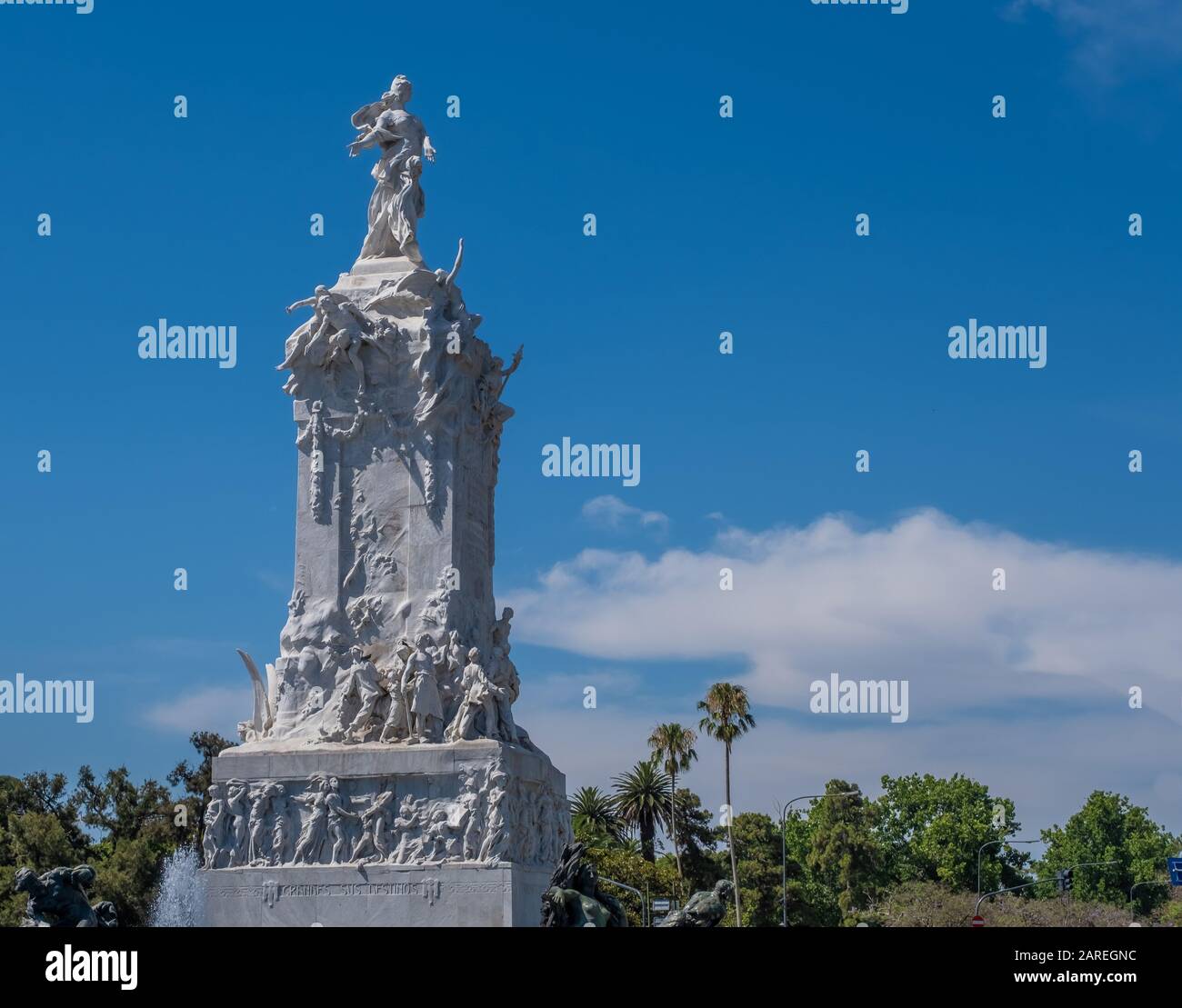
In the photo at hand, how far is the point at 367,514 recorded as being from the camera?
34281 mm

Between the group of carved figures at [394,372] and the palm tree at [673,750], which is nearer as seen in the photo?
the group of carved figures at [394,372]

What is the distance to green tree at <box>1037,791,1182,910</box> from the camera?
370ft

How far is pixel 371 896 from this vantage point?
1253 inches

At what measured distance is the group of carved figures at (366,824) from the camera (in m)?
31.8

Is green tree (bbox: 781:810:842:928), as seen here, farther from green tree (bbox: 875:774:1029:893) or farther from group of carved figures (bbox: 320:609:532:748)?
group of carved figures (bbox: 320:609:532:748)

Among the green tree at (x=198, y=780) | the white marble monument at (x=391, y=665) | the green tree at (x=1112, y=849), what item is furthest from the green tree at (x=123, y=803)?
the green tree at (x=1112, y=849)

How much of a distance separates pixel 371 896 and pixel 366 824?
1300 millimetres

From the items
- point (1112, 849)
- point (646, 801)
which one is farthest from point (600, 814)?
point (1112, 849)

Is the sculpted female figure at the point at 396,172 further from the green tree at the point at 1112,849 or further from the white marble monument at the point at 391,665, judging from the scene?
the green tree at the point at 1112,849

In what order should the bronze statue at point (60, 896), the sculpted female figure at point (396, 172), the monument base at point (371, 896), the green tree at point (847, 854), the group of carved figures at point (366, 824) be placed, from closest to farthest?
the bronze statue at point (60, 896) < the monument base at point (371, 896) < the group of carved figures at point (366, 824) < the sculpted female figure at point (396, 172) < the green tree at point (847, 854)

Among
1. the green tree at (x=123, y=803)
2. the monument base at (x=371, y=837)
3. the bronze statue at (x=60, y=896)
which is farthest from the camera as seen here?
the green tree at (x=123, y=803)

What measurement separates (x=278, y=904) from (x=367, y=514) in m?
7.60

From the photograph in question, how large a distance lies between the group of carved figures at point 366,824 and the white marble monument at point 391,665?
0.12 feet
